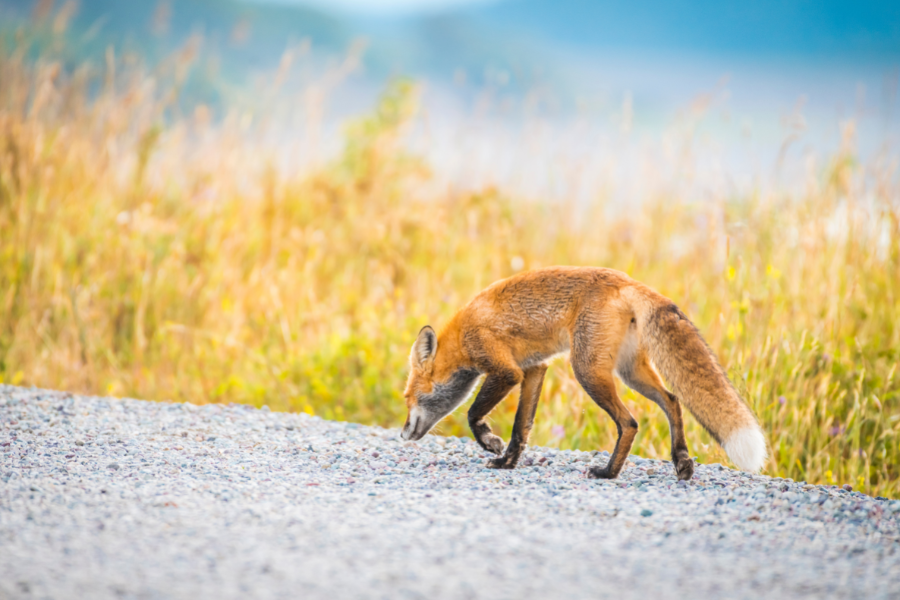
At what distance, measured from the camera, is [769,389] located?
4812 millimetres

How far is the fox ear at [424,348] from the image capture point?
14.0 feet

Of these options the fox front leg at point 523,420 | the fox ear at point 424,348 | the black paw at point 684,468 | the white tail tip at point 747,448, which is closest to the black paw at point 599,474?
the black paw at point 684,468

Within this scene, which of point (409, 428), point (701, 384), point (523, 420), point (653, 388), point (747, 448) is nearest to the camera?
point (747, 448)

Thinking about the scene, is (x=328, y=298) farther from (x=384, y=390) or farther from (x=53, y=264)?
(x=53, y=264)

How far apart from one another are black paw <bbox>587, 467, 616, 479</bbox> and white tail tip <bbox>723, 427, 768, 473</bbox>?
0.58m

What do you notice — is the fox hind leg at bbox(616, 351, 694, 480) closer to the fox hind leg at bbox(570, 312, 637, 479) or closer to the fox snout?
the fox hind leg at bbox(570, 312, 637, 479)

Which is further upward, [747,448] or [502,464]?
[747,448]

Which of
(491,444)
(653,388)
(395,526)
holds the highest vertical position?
(653,388)

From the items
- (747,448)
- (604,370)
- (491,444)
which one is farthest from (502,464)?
(747,448)

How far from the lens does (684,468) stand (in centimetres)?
359

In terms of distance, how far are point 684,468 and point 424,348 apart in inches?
60.3

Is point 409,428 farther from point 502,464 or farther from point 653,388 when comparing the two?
point 653,388

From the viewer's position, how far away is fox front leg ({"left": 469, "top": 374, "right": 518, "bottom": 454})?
3.96 metres

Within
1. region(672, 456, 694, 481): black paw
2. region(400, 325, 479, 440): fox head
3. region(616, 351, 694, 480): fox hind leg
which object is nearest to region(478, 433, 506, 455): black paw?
region(400, 325, 479, 440): fox head
